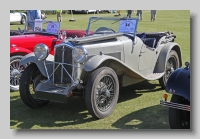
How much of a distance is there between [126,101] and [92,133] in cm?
144

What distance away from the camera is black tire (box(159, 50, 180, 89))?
6.33 m

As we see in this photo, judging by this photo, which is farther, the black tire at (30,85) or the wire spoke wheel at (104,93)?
the black tire at (30,85)

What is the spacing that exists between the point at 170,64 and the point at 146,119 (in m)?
2.14

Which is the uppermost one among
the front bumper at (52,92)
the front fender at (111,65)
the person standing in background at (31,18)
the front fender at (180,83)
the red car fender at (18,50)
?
the person standing in background at (31,18)

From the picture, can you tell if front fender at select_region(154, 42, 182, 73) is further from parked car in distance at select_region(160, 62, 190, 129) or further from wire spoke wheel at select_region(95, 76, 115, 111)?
parked car in distance at select_region(160, 62, 190, 129)

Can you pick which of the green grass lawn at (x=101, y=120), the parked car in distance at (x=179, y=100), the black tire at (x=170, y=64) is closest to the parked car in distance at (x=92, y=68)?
the green grass lawn at (x=101, y=120)

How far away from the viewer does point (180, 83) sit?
159 inches

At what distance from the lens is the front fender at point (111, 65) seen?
15.1 feet

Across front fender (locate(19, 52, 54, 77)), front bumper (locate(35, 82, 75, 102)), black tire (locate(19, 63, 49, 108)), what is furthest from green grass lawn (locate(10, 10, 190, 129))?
front fender (locate(19, 52, 54, 77))

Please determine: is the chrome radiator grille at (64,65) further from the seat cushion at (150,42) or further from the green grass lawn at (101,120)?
the seat cushion at (150,42)

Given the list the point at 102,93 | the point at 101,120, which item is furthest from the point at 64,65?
the point at 101,120

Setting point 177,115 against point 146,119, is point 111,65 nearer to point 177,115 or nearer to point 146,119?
point 146,119

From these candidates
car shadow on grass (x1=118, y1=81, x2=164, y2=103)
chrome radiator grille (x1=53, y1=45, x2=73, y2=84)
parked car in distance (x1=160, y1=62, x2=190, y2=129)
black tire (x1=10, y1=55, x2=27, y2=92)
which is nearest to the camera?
parked car in distance (x1=160, y1=62, x2=190, y2=129)

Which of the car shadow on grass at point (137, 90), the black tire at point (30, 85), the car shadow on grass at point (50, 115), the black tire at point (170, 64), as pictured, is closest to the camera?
the car shadow on grass at point (50, 115)
